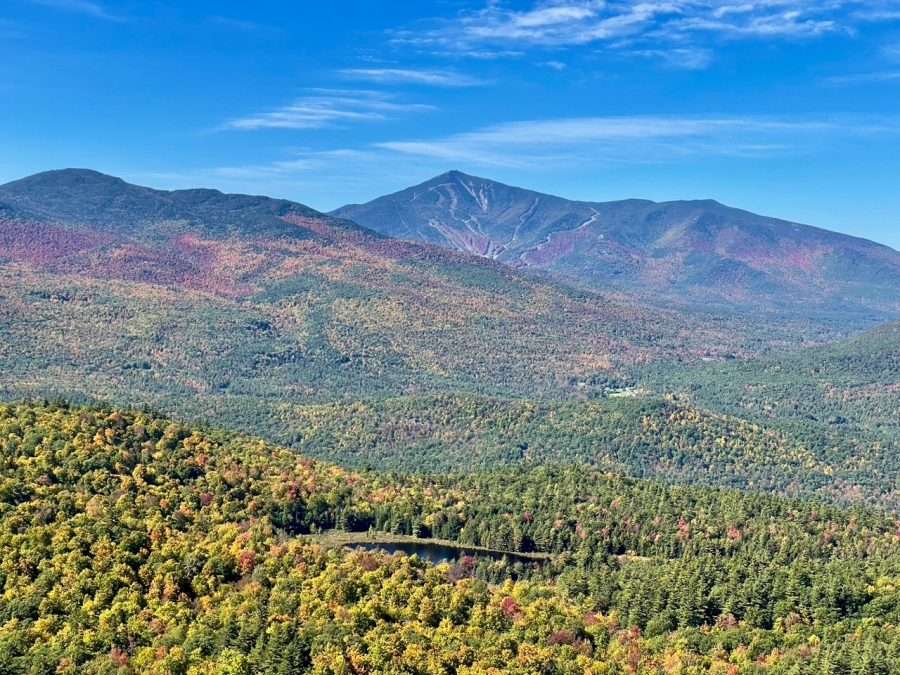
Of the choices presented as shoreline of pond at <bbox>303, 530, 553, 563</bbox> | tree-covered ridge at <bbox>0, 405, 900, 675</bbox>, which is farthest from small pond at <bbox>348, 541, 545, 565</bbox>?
tree-covered ridge at <bbox>0, 405, 900, 675</bbox>

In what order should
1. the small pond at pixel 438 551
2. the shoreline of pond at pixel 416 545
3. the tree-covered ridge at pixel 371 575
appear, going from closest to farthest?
the tree-covered ridge at pixel 371 575, the small pond at pixel 438 551, the shoreline of pond at pixel 416 545

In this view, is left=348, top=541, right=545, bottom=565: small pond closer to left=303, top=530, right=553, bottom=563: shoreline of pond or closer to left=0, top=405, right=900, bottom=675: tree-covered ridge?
left=303, top=530, right=553, bottom=563: shoreline of pond

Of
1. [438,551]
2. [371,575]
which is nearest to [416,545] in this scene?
[438,551]

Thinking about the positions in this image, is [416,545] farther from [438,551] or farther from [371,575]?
[371,575]

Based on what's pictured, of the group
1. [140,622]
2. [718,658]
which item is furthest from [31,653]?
[718,658]

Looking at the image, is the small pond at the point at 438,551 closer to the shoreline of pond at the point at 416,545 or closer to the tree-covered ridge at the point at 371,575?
the shoreline of pond at the point at 416,545

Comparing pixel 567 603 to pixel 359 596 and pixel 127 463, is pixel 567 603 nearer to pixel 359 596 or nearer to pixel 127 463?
pixel 359 596

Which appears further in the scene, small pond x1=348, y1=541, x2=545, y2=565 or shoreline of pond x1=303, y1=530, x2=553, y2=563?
shoreline of pond x1=303, y1=530, x2=553, y2=563

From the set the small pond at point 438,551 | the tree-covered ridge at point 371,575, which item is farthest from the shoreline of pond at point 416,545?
the tree-covered ridge at point 371,575
